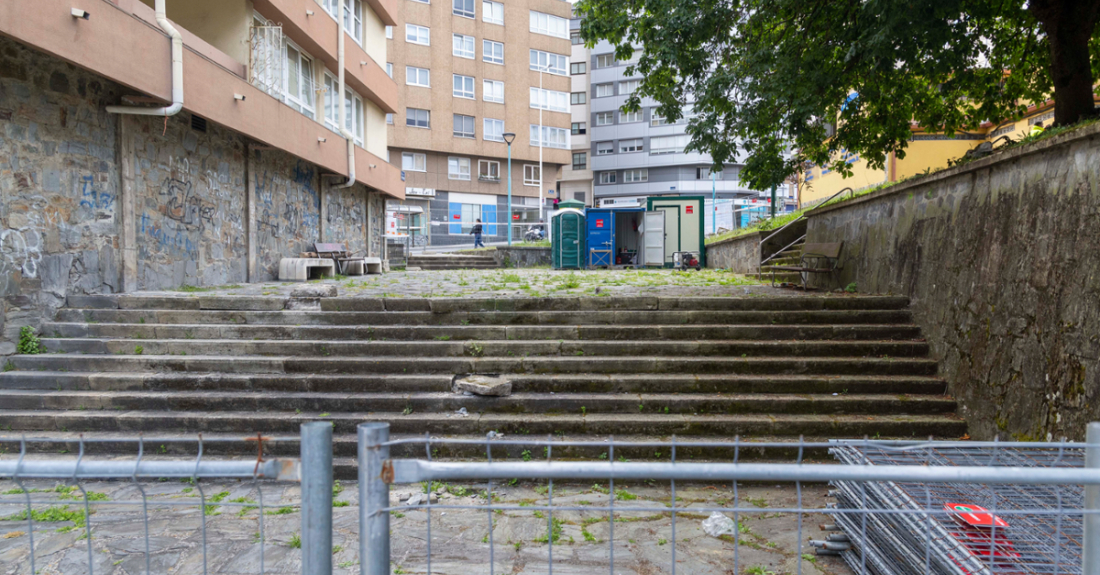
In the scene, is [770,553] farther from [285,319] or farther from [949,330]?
[285,319]

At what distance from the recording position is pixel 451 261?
2364cm

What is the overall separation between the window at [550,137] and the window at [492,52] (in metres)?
4.70

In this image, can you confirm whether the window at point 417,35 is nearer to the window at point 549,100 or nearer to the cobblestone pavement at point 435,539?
the window at point 549,100

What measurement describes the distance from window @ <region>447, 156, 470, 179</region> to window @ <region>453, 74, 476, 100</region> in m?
3.84

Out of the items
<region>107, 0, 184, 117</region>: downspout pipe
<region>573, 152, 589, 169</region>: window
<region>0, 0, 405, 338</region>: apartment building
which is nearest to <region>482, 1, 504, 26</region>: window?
<region>573, 152, 589, 169</region>: window

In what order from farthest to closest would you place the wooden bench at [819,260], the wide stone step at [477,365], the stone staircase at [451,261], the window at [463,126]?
the window at [463,126], the stone staircase at [451,261], the wooden bench at [819,260], the wide stone step at [477,365]

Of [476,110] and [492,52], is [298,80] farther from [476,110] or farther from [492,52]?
[492,52]

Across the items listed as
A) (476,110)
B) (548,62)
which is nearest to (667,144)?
(548,62)

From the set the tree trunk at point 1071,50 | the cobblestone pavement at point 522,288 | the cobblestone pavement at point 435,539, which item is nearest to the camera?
the cobblestone pavement at point 435,539

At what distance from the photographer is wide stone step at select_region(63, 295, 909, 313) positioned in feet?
26.4

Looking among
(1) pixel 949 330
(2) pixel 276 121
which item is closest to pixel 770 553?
(1) pixel 949 330

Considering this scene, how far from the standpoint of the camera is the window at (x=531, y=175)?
40.9 m

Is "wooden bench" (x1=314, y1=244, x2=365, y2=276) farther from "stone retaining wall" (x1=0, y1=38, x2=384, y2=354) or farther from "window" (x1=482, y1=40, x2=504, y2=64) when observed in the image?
"window" (x1=482, y1=40, x2=504, y2=64)

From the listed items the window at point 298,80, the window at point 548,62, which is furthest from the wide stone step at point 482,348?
the window at point 548,62
